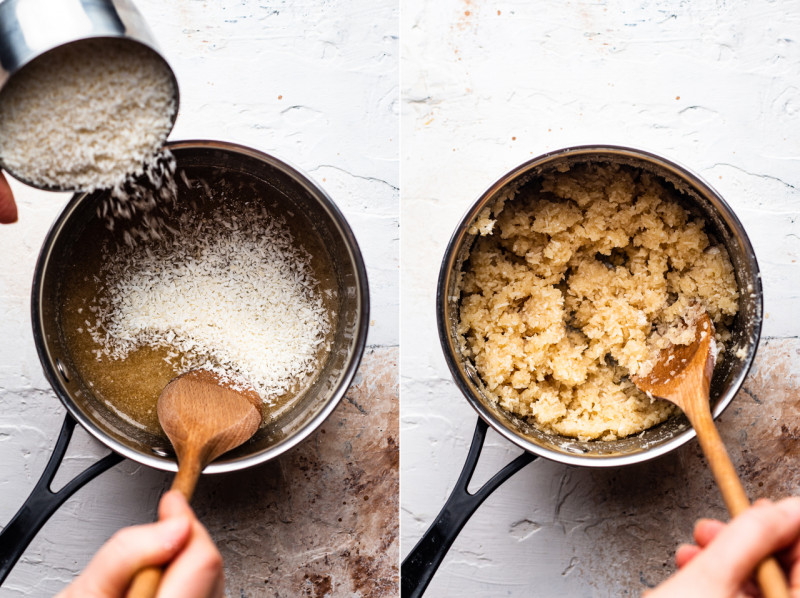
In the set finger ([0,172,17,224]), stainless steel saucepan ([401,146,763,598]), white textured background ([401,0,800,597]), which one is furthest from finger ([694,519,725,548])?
finger ([0,172,17,224])

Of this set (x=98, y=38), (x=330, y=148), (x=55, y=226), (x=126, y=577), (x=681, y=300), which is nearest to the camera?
(x=126, y=577)

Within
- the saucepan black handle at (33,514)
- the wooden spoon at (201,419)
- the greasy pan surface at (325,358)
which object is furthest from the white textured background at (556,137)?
the saucepan black handle at (33,514)

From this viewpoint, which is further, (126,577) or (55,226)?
(55,226)

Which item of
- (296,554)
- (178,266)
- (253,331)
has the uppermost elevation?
(178,266)

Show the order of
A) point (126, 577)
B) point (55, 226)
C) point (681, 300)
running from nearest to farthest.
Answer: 1. point (126, 577)
2. point (55, 226)
3. point (681, 300)

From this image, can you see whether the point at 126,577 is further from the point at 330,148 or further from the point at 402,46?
the point at 402,46

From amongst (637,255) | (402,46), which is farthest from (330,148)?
(637,255)
